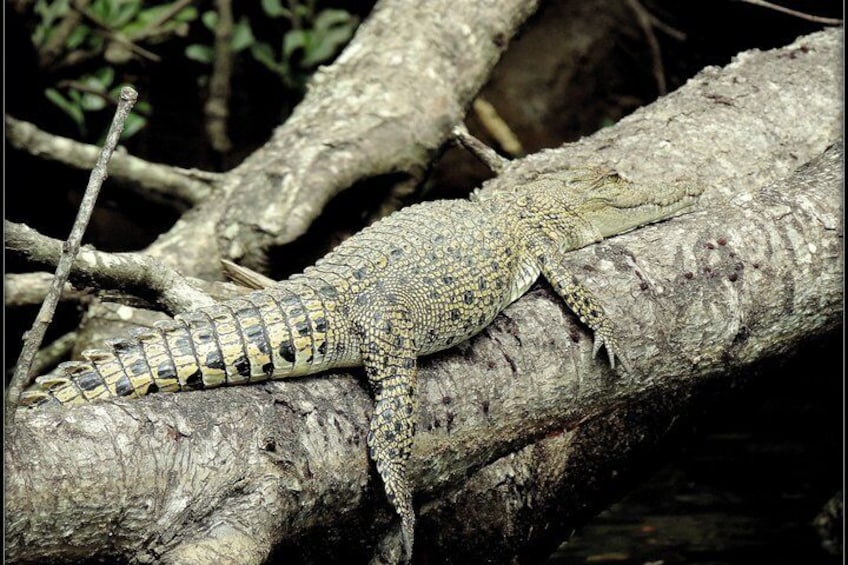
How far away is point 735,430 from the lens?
24.7 feet

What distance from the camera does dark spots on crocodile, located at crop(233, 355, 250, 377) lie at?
3088 mm

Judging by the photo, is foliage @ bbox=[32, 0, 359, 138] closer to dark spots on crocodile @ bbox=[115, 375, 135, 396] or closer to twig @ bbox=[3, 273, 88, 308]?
twig @ bbox=[3, 273, 88, 308]

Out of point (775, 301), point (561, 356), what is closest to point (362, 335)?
point (561, 356)

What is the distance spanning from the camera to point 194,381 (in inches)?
119

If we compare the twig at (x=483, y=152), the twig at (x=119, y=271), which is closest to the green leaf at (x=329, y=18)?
the twig at (x=483, y=152)

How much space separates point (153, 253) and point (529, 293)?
7.77ft

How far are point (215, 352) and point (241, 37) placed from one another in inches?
201

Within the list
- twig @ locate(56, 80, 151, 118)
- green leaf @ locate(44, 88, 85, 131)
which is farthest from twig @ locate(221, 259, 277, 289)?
green leaf @ locate(44, 88, 85, 131)

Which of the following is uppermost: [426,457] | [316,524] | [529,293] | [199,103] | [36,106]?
[199,103]

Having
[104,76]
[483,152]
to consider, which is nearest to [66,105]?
[104,76]

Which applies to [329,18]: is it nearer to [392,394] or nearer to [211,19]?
[211,19]

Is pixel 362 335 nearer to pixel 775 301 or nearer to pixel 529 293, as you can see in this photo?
pixel 529 293

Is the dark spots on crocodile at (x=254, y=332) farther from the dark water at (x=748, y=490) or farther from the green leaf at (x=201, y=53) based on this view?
the green leaf at (x=201, y=53)

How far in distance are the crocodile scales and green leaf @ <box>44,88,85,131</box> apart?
3.71 m
